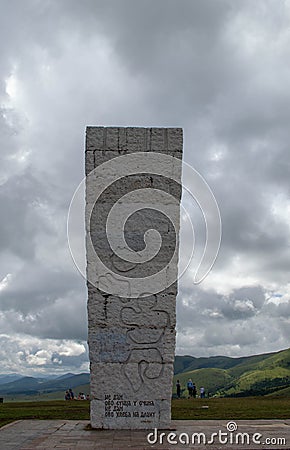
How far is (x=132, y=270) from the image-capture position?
37.0ft

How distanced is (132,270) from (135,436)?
11.0ft

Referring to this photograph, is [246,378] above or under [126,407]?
under

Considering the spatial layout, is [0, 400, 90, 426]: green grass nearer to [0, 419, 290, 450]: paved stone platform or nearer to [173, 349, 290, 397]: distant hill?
[0, 419, 290, 450]: paved stone platform

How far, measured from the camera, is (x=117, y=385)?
10.9m

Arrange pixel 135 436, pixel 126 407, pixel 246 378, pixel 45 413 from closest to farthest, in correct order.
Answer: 1. pixel 135 436
2. pixel 126 407
3. pixel 45 413
4. pixel 246 378

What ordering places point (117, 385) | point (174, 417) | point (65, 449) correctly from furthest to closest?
point (174, 417) < point (117, 385) < point (65, 449)

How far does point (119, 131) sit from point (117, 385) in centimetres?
551

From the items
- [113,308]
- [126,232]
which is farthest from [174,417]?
[126,232]

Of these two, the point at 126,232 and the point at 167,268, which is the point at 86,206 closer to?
the point at 126,232

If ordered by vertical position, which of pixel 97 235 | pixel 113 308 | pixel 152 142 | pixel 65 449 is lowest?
pixel 65 449

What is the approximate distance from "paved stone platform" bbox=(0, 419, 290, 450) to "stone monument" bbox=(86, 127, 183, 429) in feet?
2.21

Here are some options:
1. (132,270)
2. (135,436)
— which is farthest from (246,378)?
(135,436)

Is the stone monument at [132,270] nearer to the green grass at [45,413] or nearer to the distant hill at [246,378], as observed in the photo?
the green grass at [45,413]

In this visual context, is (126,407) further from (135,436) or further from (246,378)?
(246,378)
